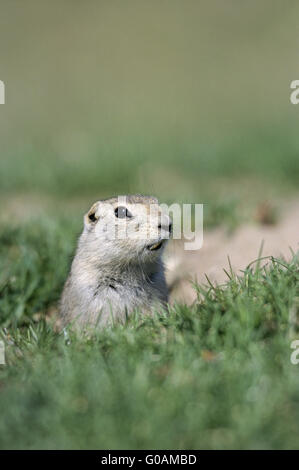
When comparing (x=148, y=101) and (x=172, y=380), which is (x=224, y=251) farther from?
(x=148, y=101)

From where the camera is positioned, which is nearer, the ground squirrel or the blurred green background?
the ground squirrel

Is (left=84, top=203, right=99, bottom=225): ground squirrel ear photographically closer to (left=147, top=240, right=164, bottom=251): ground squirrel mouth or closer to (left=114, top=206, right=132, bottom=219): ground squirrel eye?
(left=114, top=206, right=132, bottom=219): ground squirrel eye

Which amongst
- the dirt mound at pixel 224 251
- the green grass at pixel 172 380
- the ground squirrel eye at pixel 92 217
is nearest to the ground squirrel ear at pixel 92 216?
the ground squirrel eye at pixel 92 217

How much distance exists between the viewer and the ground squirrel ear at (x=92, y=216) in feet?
14.2

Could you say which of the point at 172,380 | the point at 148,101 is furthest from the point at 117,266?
the point at 148,101

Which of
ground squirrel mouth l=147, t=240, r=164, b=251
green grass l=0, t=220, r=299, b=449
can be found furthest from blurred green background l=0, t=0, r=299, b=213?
green grass l=0, t=220, r=299, b=449

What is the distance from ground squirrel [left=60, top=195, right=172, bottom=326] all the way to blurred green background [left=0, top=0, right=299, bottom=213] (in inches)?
79.6

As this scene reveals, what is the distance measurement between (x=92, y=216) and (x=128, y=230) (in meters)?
0.54

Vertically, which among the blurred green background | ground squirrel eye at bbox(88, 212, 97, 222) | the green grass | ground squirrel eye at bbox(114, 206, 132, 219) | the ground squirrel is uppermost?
the blurred green background

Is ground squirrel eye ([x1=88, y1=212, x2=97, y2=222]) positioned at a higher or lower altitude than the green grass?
higher

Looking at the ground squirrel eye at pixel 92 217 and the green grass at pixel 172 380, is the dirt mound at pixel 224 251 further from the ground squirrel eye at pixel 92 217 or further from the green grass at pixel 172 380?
the green grass at pixel 172 380

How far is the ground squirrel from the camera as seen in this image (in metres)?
3.88

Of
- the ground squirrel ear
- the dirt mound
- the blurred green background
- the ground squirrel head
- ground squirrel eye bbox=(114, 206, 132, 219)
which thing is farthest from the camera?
the blurred green background

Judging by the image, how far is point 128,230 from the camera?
392cm
